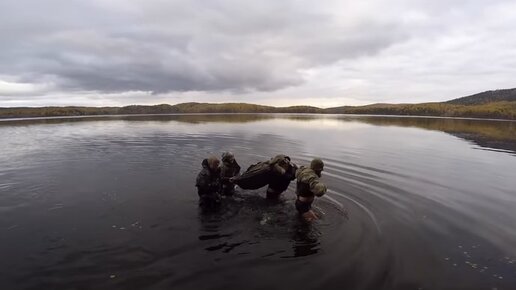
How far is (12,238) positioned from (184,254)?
5.19 metres

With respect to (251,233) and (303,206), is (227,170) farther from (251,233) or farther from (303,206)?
(251,233)

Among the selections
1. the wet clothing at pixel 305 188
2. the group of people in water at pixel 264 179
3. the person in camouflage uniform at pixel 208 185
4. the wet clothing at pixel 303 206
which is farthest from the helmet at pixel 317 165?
the person in camouflage uniform at pixel 208 185

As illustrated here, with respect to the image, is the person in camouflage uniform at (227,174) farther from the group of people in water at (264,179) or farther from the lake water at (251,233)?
the lake water at (251,233)

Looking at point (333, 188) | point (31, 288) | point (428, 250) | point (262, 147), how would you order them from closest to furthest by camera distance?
point (31, 288) → point (428, 250) → point (333, 188) → point (262, 147)

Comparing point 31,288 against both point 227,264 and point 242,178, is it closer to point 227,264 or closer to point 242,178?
point 227,264

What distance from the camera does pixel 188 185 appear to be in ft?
54.6

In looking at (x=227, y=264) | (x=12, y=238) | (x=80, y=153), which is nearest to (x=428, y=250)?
(x=227, y=264)

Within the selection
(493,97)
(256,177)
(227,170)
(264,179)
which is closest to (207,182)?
(227,170)

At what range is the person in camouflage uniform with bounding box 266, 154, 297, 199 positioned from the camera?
13305mm

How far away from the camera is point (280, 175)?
532 inches

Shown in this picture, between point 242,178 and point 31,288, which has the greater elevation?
point 242,178

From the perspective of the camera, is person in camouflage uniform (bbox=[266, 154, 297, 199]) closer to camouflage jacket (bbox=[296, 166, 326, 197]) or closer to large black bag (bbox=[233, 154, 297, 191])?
large black bag (bbox=[233, 154, 297, 191])

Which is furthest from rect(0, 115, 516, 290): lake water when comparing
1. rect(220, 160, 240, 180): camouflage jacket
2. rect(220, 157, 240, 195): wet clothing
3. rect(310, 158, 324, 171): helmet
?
rect(310, 158, 324, 171): helmet

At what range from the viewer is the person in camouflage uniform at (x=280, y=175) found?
13305 mm
